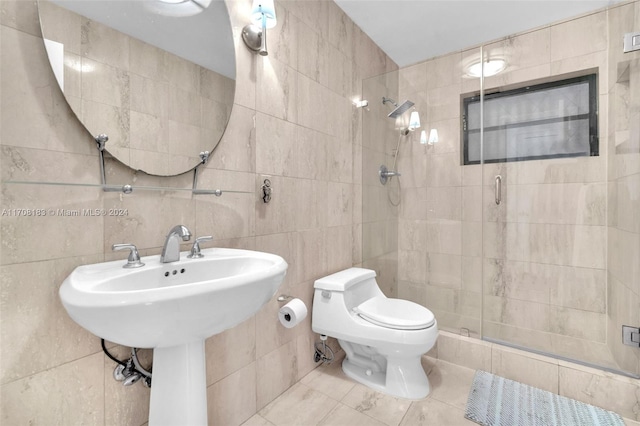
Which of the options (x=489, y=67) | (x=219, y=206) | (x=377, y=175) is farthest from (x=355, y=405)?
(x=489, y=67)

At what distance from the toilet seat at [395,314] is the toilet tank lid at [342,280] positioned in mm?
147

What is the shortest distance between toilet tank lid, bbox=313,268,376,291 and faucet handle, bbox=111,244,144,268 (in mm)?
1013

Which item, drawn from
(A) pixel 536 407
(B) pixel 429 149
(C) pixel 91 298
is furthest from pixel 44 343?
(B) pixel 429 149

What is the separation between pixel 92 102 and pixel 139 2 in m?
0.40

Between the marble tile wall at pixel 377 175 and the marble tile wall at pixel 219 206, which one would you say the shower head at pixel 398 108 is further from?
the marble tile wall at pixel 219 206

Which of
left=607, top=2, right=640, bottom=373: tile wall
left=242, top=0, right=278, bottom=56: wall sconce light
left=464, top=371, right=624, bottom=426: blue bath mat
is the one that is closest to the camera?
left=242, top=0, right=278, bottom=56: wall sconce light

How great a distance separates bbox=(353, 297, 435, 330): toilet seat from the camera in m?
1.49

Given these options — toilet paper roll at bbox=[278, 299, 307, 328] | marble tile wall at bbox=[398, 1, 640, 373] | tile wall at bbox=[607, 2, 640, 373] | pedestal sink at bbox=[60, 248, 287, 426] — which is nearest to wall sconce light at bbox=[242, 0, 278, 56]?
pedestal sink at bbox=[60, 248, 287, 426]

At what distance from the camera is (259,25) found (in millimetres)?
1382

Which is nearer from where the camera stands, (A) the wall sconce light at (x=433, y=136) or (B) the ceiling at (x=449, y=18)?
(B) the ceiling at (x=449, y=18)

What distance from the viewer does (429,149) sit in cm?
227

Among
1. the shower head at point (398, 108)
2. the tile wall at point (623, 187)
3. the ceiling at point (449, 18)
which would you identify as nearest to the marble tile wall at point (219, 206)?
the ceiling at point (449, 18)

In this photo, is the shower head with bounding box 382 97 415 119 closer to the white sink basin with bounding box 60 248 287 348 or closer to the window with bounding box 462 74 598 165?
the window with bounding box 462 74 598 165

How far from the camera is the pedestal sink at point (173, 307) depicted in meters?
0.63
